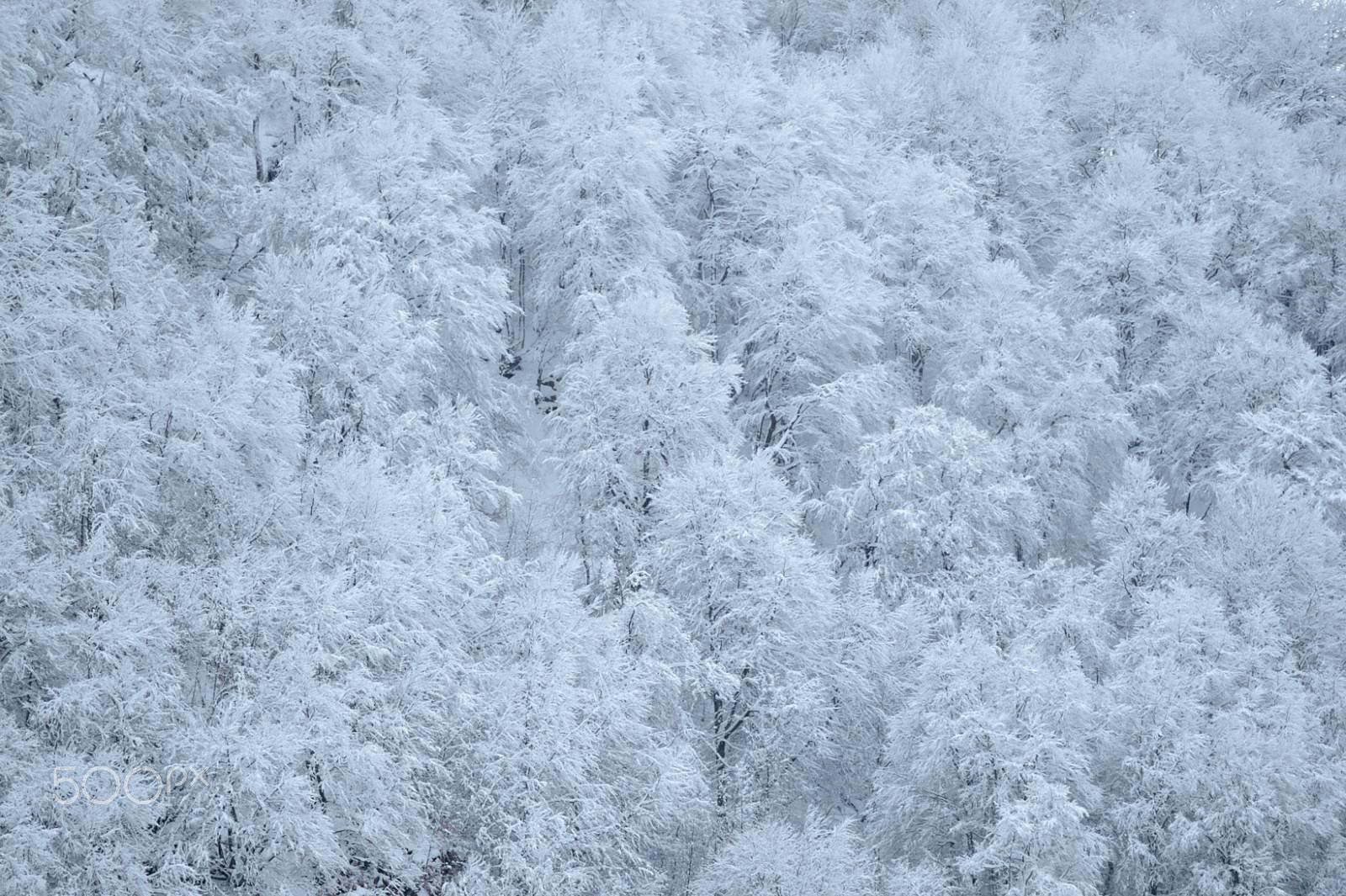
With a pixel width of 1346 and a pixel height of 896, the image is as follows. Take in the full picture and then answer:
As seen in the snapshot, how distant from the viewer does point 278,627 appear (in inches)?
842

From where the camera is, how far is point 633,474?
3023 centimetres

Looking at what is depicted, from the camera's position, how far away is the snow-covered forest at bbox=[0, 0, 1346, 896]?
68.9ft

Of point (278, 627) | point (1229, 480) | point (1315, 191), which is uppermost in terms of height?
point (1315, 191)

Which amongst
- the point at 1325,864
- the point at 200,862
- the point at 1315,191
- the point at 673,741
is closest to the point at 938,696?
the point at 673,741

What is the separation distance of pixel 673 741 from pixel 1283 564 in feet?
57.0

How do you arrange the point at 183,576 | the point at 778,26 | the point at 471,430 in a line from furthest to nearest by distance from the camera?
1. the point at 778,26
2. the point at 471,430
3. the point at 183,576

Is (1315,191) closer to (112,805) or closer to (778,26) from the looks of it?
(778,26)

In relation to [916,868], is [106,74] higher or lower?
higher

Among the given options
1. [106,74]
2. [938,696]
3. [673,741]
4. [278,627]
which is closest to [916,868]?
[938,696]

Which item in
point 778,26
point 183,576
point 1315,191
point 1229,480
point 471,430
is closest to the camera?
point 183,576

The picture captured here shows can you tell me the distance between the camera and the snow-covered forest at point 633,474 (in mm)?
21016

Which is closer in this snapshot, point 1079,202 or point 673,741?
point 673,741

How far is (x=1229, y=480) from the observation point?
3422 centimetres

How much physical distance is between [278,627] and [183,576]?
1.98m
